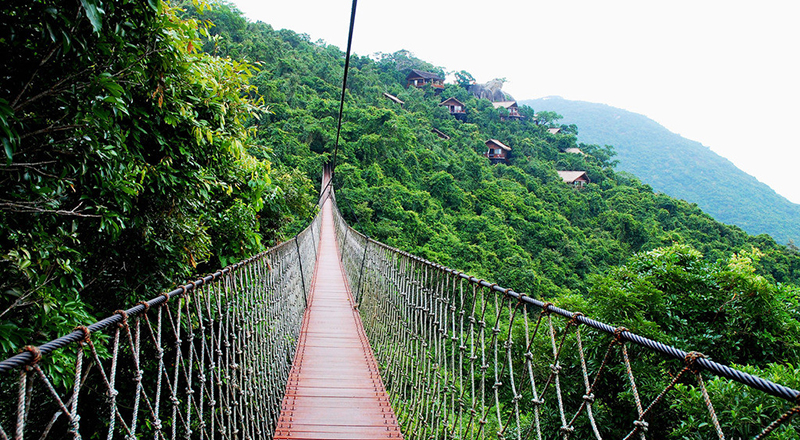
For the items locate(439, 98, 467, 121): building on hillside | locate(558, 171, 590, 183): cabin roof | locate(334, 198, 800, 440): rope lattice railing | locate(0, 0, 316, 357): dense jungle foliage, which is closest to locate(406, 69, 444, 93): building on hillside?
locate(439, 98, 467, 121): building on hillside

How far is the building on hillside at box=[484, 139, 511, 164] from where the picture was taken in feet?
90.8

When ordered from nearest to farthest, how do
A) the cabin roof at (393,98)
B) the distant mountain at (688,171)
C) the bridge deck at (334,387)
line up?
the bridge deck at (334,387) < the cabin roof at (393,98) < the distant mountain at (688,171)

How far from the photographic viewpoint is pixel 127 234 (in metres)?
2.40

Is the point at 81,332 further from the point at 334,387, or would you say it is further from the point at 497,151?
the point at 497,151

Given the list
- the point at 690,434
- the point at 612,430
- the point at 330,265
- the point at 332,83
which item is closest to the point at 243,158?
the point at 690,434

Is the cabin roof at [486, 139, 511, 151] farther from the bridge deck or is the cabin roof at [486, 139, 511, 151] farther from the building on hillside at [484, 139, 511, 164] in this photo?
the bridge deck

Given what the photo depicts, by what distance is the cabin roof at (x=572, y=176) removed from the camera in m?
26.2

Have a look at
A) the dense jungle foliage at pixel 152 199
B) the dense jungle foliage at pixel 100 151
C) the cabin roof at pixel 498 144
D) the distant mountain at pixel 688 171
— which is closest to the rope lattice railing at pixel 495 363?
the dense jungle foliage at pixel 152 199

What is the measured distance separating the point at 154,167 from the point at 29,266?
32.2 inches

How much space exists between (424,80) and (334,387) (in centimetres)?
3698

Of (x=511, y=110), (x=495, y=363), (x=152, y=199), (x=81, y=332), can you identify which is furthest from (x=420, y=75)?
(x=81, y=332)

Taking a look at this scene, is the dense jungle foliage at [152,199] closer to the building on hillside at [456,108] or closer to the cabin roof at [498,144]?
the cabin roof at [498,144]

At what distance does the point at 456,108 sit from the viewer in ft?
110

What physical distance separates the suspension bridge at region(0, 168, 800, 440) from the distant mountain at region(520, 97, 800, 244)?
3416 cm
